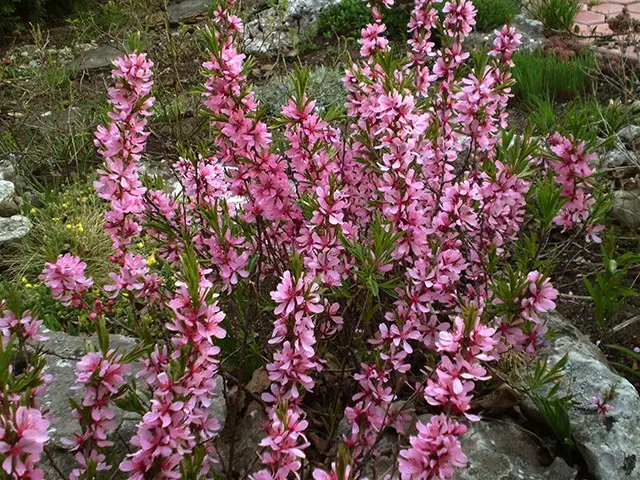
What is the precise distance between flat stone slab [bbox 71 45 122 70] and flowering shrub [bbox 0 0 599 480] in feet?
15.5

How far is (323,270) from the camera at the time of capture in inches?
63.5

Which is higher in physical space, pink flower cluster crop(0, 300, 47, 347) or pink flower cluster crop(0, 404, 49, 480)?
pink flower cluster crop(0, 404, 49, 480)

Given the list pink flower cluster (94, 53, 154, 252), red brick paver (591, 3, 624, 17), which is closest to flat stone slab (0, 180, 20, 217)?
pink flower cluster (94, 53, 154, 252)

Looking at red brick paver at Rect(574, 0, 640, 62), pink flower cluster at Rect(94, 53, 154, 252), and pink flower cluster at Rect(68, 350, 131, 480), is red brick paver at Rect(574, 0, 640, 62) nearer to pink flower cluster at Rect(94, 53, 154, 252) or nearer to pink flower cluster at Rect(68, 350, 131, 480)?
pink flower cluster at Rect(94, 53, 154, 252)

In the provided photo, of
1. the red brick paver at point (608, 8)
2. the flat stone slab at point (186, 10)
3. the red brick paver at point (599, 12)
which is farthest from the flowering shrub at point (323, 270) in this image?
the flat stone slab at point (186, 10)

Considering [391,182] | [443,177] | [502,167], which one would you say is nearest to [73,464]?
[391,182]

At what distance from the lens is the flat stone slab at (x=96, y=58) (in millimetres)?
6551

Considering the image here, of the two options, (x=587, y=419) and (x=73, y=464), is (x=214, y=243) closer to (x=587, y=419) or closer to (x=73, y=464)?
(x=73, y=464)

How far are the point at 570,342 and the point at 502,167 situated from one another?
72 cm

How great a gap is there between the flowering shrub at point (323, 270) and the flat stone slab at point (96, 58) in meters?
4.72

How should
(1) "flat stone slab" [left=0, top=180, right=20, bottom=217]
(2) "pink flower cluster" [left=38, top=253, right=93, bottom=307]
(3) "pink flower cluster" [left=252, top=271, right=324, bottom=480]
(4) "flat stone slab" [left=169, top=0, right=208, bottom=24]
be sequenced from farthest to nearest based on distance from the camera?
1. (4) "flat stone slab" [left=169, top=0, right=208, bottom=24]
2. (1) "flat stone slab" [left=0, top=180, right=20, bottom=217]
3. (2) "pink flower cluster" [left=38, top=253, right=93, bottom=307]
4. (3) "pink flower cluster" [left=252, top=271, right=324, bottom=480]

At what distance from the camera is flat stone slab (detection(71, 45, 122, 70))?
6.55 meters

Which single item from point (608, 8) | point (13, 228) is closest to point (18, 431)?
point (13, 228)

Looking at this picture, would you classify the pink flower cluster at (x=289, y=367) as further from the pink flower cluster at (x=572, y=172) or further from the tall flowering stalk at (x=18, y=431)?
the pink flower cluster at (x=572, y=172)
